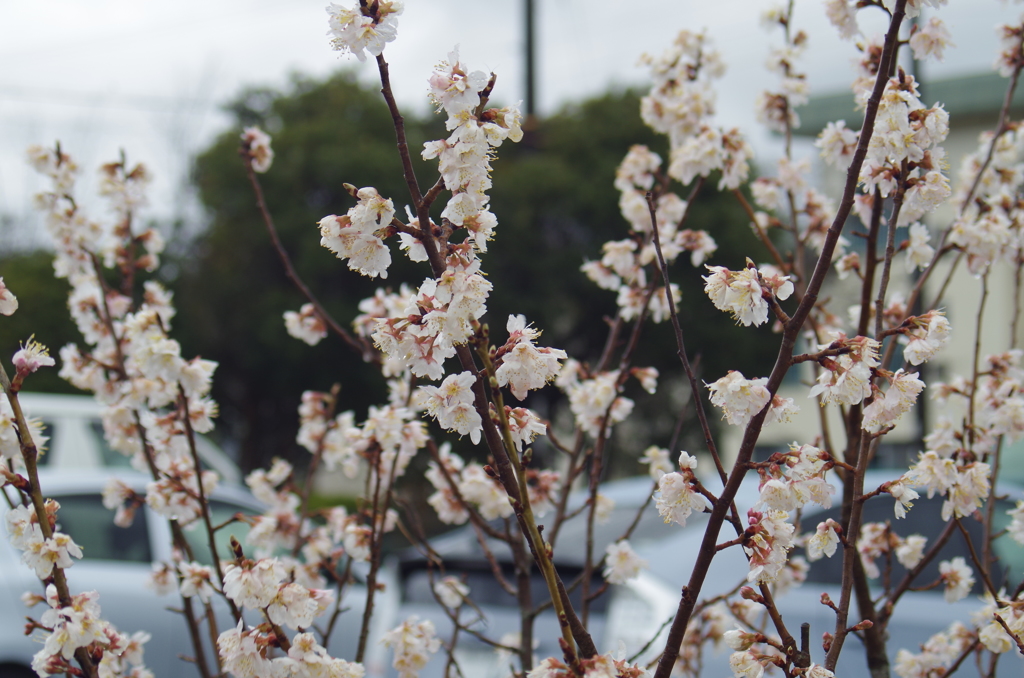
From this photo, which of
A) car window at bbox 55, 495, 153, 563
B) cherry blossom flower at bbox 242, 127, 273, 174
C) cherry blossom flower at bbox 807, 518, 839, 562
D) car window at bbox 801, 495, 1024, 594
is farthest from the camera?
car window at bbox 55, 495, 153, 563

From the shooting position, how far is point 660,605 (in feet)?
10.6

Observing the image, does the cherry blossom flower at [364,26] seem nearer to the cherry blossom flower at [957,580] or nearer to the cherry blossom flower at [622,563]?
the cherry blossom flower at [622,563]

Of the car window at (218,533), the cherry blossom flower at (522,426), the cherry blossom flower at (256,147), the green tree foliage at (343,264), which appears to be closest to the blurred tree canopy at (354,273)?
the green tree foliage at (343,264)

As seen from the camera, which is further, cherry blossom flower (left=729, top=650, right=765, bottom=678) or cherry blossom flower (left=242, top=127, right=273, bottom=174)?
cherry blossom flower (left=242, top=127, right=273, bottom=174)

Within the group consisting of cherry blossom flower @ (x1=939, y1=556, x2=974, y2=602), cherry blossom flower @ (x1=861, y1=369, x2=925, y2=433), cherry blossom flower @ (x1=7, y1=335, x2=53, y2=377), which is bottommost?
cherry blossom flower @ (x1=861, y1=369, x2=925, y2=433)

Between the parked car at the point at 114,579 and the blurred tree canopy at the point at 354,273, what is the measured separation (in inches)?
228

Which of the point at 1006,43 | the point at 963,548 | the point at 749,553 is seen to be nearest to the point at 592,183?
the point at 963,548

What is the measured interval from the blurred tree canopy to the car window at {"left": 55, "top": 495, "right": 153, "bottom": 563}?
5.80m

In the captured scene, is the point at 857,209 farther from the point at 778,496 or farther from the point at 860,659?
the point at 860,659

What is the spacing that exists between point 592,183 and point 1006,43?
944cm

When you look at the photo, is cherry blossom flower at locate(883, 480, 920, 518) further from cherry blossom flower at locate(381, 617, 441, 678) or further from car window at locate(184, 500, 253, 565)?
car window at locate(184, 500, 253, 565)

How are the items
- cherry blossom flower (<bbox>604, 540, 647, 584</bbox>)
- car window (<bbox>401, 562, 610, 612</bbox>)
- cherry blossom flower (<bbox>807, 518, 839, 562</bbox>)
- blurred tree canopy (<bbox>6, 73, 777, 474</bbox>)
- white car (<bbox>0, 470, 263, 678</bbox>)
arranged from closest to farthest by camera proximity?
1. cherry blossom flower (<bbox>807, 518, 839, 562</bbox>)
2. cherry blossom flower (<bbox>604, 540, 647, 584</bbox>)
3. car window (<bbox>401, 562, 610, 612</bbox>)
4. white car (<bbox>0, 470, 263, 678</bbox>)
5. blurred tree canopy (<bbox>6, 73, 777, 474</bbox>)

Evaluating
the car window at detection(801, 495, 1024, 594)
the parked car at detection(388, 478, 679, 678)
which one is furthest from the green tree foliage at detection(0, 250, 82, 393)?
the car window at detection(801, 495, 1024, 594)

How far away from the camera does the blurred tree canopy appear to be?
11.1m
